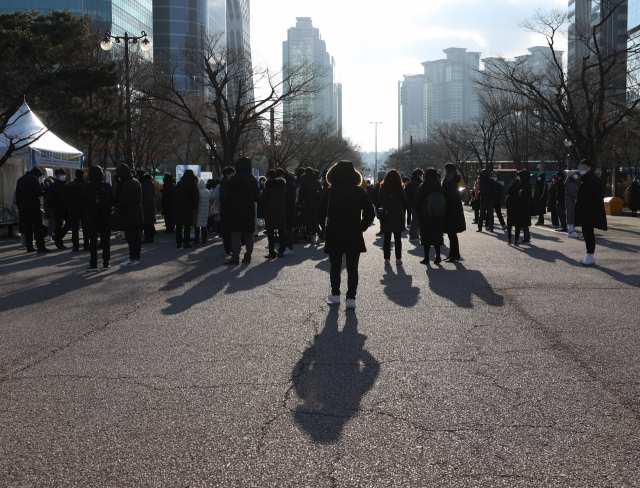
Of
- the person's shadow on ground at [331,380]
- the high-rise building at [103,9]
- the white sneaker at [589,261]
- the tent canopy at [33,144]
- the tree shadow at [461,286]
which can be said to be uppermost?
the high-rise building at [103,9]

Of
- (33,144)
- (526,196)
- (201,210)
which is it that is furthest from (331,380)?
(33,144)

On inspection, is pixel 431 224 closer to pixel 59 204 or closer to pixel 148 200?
pixel 148 200

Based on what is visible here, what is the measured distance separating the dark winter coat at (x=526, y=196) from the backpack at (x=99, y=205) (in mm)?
9182

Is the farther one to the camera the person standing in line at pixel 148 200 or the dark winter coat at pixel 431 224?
the person standing in line at pixel 148 200

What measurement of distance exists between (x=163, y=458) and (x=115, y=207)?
9437 millimetres

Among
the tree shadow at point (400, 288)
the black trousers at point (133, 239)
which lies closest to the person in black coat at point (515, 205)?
the tree shadow at point (400, 288)

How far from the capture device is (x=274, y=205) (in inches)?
516

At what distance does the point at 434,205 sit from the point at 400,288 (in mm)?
3035

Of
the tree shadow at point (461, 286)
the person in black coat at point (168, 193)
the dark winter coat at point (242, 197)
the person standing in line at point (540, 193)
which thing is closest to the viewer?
the tree shadow at point (461, 286)

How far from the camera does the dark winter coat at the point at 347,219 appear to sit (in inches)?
303

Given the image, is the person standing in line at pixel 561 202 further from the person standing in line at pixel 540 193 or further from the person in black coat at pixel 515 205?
the person in black coat at pixel 515 205

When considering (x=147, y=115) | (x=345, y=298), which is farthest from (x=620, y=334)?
(x=147, y=115)

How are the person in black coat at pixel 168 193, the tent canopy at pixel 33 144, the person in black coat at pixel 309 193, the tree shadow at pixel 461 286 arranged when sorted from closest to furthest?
the tree shadow at pixel 461 286, the person in black coat at pixel 309 193, the person in black coat at pixel 168 193, the tent canopy at pixel 33 144

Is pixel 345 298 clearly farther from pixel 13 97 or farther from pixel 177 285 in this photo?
pixel 13 97
